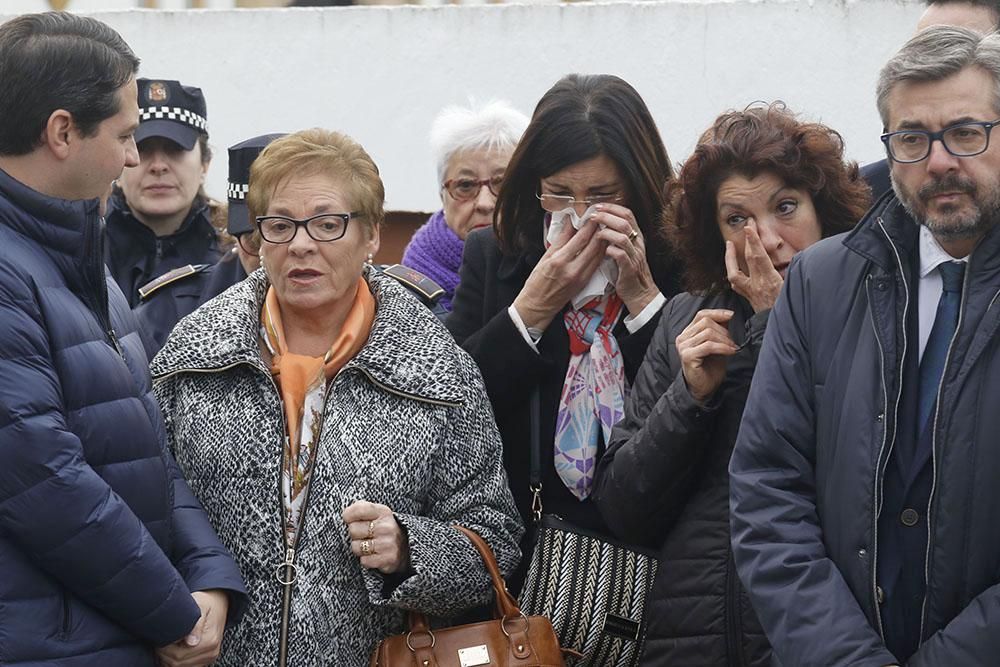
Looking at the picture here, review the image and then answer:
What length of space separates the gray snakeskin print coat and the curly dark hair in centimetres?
62

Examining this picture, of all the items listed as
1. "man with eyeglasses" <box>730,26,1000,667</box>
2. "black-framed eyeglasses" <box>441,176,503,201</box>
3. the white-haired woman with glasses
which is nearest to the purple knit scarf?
the white-haired woman with glasses

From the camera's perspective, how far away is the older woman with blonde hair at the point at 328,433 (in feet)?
10.8

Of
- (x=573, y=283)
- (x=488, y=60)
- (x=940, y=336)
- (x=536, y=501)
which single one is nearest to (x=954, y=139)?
(x=940, y=336)

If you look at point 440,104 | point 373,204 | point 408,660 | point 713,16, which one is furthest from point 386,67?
point 408,660

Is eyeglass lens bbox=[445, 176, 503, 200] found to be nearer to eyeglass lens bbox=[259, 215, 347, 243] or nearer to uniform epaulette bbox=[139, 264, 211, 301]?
uniform epaulette bbox=[139, 264, 211, 301]

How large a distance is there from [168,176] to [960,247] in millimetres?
3054

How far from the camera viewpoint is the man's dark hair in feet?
9.73

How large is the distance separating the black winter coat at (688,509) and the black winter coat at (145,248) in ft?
7.31

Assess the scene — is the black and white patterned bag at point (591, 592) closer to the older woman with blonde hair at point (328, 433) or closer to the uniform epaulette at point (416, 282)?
the older woman with blonde hair at point (328, 433)

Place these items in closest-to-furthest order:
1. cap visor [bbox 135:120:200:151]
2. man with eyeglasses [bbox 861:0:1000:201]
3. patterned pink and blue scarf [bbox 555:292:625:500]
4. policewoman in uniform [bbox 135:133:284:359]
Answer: patterned pink and blue scarf [bbox 555:292:625:500] < man with eyeglasses [bbox 861:0:1000:201] < policewoman in uniform [bbox 135:133:284:359] < cap visor [bbox 135:120:200:151]

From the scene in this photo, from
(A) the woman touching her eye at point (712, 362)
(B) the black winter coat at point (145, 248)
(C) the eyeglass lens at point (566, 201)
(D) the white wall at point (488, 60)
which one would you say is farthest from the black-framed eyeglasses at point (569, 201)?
(D) the white wall at point (488, 60)

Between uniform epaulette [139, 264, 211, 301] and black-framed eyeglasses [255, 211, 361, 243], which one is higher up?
black-framed eyeglasses [255, 211, 361, 243]

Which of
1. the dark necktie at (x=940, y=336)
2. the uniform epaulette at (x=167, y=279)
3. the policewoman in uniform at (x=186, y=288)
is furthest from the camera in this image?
the uniform epaulette at (x=167, y=279)

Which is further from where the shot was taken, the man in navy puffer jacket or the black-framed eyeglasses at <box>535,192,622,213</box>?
the black-framed eyeglasses at <box>535,192,622,213</box>
